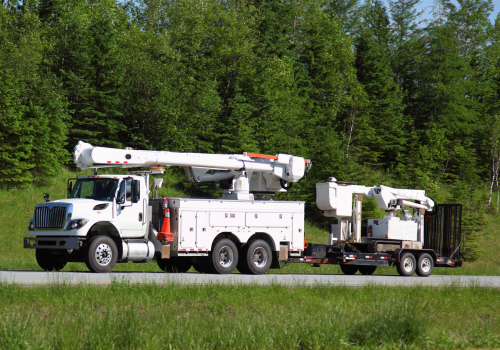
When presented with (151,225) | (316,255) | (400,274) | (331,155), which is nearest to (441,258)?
(400,274)

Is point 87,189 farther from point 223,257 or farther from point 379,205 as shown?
point 379,205

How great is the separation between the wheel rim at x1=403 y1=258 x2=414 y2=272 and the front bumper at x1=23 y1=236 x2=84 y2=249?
1174cm

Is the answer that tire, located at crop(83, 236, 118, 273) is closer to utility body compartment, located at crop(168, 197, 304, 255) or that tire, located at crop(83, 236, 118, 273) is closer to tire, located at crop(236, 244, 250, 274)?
utility body compartment, located at crop(168, 197, 304, 255)

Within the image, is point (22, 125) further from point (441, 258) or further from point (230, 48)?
point (441, 258)

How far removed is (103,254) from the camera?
54.5ft

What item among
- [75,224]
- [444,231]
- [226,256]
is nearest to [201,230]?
[226,256]

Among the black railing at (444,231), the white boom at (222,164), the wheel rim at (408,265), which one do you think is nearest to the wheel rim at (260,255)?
the white boom at (222,164)

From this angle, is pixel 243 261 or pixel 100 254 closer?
pixel 100 254

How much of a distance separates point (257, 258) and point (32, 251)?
1637 centimetres

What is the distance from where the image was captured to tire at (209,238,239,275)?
18250 millimetres

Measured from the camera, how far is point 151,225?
1809 centimetres

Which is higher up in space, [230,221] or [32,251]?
[230,221]

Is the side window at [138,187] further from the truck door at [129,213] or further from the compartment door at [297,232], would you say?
the compartment door at [297,232]


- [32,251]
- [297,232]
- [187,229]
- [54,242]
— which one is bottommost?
[32,251]
